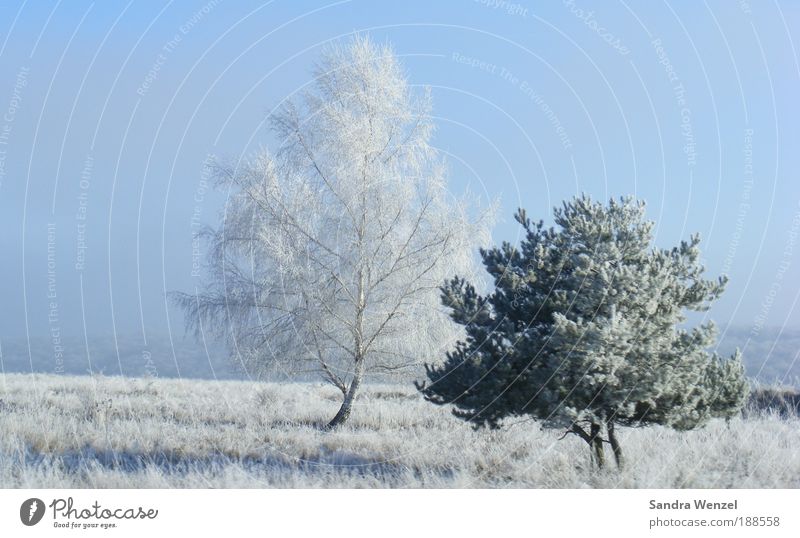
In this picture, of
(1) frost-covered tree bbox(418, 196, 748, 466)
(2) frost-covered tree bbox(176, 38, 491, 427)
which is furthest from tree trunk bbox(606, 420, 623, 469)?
(2) frost-covered tree bbox(176, 38, 491, 427)

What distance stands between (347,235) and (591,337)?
281 inches

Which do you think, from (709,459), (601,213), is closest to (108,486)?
(601,213)

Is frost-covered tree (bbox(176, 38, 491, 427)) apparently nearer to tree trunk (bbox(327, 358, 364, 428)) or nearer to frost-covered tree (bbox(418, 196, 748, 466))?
tree trunk (bbox(327, 358, 364, 428))

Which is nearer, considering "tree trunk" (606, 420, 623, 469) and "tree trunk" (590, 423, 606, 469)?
"tree trunk" (606, 420, 623, 469)

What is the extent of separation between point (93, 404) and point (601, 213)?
11467mm

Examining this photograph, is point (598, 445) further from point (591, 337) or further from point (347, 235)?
point (347, 235)

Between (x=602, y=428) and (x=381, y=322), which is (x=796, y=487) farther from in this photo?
(x=381, y=322)

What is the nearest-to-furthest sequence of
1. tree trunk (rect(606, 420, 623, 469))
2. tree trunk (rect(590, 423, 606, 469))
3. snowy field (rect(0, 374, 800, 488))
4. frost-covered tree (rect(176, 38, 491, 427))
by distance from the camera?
snowy field (rect(0, 374, 800, 488)) → tree trunk (rect(606, 420, 623, 469)) → tree trunk (rect(590, 423, 606, 469)) → frost-covered tree (rect(176, 38, 491, 427))

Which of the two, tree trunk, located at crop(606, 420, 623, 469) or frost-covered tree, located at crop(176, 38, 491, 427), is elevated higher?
frost-covered tree, located at crop(176, 38, 491, 427)

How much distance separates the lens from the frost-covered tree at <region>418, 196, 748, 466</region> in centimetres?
995

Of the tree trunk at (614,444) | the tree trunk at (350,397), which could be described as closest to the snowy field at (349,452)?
the tree trunk at (614,444)

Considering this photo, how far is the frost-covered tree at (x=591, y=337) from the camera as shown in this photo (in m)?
9.95

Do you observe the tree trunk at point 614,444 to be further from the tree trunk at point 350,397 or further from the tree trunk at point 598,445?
the tree trunk at point 350,397

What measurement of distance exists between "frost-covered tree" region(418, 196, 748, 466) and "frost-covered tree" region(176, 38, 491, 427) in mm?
4938
